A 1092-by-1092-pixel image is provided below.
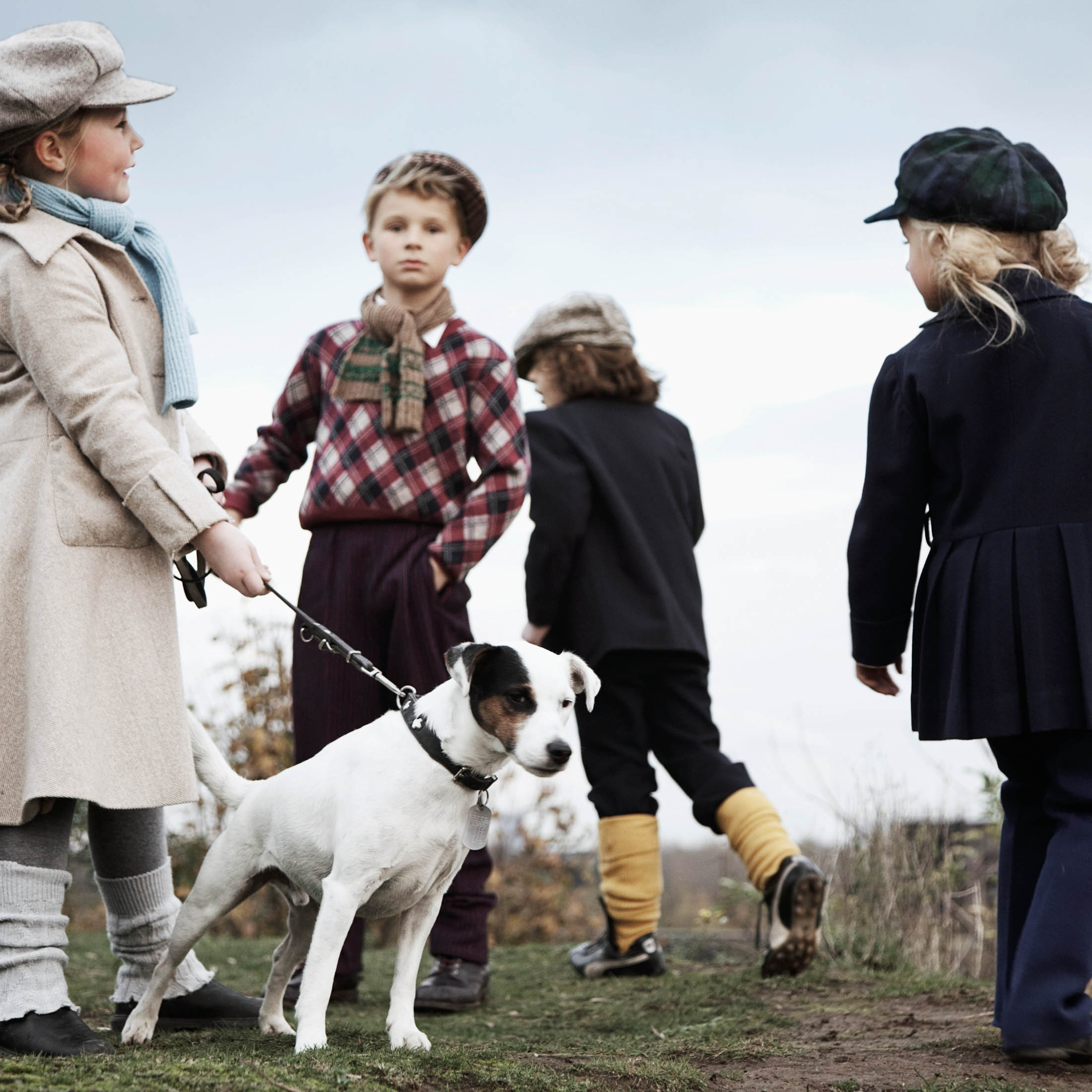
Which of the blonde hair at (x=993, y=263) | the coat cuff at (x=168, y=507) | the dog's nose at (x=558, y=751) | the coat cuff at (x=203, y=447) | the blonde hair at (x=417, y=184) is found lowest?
the dog's nose at (x=558, y=751)

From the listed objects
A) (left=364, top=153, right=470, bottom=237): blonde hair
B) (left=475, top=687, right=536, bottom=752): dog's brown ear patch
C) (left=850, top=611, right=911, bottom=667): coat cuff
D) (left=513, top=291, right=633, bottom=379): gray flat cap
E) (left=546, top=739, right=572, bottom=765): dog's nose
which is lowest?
(left=546, top=739, right=572, bottom=765): dog's nose

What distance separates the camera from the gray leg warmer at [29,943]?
267 cm

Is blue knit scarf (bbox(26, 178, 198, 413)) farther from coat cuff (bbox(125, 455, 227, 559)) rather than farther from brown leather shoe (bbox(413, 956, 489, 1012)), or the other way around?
brown leather shoe (bbox(413, 956, 489, 1012))

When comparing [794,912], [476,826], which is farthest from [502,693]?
[794,912]

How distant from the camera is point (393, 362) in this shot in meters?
4.02

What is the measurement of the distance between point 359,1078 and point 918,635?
1.82 m

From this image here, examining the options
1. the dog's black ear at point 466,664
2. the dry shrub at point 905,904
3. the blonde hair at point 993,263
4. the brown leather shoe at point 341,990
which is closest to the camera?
the dog's black ear at point 466,664

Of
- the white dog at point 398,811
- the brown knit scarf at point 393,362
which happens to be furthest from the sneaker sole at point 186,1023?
the brown knit scarf at point 393,362

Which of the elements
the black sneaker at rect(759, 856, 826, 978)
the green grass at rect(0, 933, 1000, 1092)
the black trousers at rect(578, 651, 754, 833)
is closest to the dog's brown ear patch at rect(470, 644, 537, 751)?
the green grass at rect(0, 933, 1000, 1092)

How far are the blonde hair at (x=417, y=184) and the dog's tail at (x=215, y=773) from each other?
1940 millimetres

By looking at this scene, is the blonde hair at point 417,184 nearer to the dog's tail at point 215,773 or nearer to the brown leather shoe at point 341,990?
the dog's tail at point 215,773

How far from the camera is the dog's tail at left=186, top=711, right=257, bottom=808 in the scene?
3117 millimetres

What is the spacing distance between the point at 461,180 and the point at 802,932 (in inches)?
110

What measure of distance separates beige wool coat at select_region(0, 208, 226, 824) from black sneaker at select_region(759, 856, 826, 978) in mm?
2214
